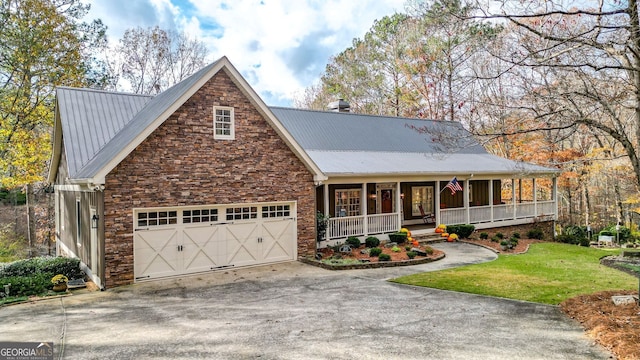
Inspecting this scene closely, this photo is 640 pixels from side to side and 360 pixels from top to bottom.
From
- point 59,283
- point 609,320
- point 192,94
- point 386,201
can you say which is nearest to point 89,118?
point 192,94

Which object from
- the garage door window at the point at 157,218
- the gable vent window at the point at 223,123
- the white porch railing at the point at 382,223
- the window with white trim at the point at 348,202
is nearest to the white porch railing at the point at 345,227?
the white porch railing at the point at 382,223

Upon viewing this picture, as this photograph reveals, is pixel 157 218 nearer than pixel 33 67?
Yes

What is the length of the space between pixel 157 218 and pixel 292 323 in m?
5.72

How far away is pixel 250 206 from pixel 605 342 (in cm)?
964

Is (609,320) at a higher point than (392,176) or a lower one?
lower

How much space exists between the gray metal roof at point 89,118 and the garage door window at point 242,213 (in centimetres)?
449

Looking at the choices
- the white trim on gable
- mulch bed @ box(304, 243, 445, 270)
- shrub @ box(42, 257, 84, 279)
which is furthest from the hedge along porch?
shrub @ box(42, 257, 84, 279)

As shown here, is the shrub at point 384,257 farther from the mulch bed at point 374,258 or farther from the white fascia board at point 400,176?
the white fascia board at point 400,176

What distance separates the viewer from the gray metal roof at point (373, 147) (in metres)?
17.5

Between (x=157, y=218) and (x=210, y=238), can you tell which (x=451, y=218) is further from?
(x=157, y=218)

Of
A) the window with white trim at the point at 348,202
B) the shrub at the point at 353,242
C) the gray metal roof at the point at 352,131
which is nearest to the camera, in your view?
the shrub at the point at 353,242

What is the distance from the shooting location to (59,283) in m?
10.7

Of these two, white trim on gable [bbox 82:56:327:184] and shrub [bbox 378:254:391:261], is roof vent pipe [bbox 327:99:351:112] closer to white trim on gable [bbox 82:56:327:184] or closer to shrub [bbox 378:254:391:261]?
white trim on gable [bbox 82:56:327:184]

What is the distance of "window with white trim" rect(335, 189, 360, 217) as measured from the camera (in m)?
18.4
